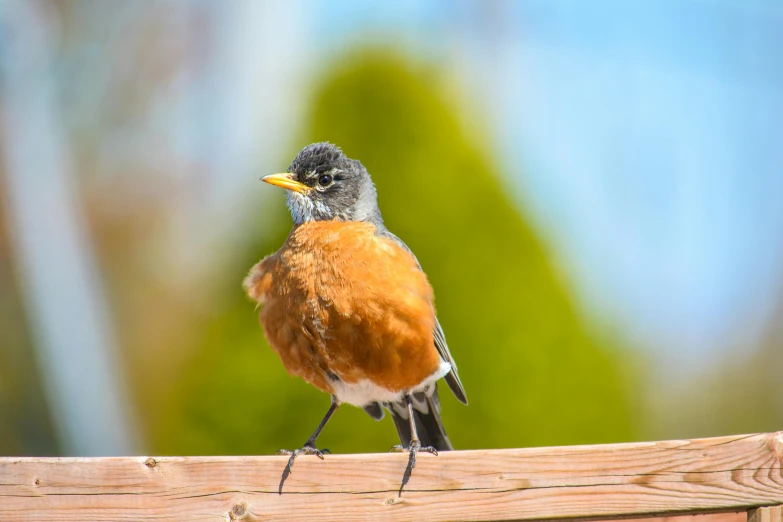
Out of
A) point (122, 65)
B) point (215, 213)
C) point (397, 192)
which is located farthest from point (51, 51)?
point (397, 192)

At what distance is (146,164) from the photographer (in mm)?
10734

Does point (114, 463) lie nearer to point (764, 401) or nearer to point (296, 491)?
point (296, 491)

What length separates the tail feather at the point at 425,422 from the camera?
145 inches

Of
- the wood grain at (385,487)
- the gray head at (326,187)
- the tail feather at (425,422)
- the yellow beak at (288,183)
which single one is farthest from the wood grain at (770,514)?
the yellow beak at (288,183)

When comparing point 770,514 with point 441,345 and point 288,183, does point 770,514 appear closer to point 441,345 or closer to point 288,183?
point 441,345

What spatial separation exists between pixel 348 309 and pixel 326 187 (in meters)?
0.76

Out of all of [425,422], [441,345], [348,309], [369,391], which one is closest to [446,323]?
[425,422]

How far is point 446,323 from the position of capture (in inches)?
198

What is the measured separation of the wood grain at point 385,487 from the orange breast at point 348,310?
0.55 m

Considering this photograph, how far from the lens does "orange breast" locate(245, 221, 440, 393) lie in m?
3.10

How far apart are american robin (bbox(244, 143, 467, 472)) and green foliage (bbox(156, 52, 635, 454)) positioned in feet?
4.68

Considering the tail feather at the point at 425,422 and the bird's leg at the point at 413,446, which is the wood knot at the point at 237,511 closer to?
the bird's leg at the point at 413,446

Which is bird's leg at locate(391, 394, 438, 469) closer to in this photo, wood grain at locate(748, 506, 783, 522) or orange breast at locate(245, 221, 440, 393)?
orange breast at locate(245, 221, 440, 393)

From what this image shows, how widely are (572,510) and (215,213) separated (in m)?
7.92
